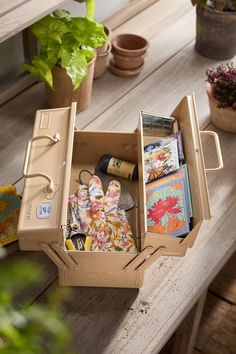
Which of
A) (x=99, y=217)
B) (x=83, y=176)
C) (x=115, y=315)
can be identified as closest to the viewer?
(x=115, y=315)

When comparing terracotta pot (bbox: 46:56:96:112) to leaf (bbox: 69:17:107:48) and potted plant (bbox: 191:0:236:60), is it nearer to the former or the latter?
leaf (bbox: 69:17:107:48)

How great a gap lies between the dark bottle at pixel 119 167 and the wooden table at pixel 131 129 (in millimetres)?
255

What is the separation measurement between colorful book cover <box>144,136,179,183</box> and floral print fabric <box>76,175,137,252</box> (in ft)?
0.39

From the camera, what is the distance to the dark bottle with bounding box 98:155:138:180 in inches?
57.7

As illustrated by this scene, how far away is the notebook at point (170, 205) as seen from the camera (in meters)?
1.21

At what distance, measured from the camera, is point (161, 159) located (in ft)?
4.54

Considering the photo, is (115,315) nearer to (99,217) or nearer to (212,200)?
(99,217)

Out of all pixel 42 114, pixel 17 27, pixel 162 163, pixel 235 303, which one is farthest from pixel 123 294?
pixel 235 303

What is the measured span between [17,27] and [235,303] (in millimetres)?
1371

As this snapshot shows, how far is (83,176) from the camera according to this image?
1492 millimetres

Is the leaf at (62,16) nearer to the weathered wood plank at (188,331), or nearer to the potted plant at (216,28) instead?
Answer: the potted plant at (216,28)

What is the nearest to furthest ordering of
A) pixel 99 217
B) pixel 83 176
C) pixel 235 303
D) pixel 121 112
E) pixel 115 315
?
pixel 115 315 < pixel 99 217 < pixel 83 176 < pixel 121 112 < pixel 235 303

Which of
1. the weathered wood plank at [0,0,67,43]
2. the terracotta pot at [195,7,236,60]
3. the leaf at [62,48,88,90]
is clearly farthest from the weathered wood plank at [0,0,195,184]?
the weathered wood plank at [0,0,67,43]

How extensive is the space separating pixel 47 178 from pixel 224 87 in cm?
76
